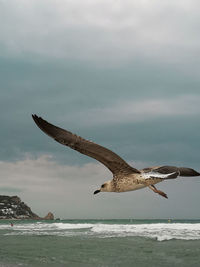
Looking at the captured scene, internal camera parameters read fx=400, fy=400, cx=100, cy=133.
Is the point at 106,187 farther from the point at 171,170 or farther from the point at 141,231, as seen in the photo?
the point at 141,231

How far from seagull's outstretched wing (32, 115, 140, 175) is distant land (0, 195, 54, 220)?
10614cm

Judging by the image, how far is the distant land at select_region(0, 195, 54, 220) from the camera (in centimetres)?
10738

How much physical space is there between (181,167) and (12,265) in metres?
9.30

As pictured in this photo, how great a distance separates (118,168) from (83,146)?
56cm

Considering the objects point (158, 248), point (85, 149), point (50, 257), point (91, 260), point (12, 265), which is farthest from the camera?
point (158, 248)

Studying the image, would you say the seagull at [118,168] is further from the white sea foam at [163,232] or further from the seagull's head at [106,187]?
the white sea foam at [163,232]

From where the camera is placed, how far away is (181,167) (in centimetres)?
508

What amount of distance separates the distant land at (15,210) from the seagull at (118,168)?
106 m

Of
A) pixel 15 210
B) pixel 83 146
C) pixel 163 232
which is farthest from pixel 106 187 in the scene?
pixel 15 210

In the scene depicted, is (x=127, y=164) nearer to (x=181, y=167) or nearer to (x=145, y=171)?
(x=145, y=171)

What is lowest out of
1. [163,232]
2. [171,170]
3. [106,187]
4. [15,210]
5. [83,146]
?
[163,232]

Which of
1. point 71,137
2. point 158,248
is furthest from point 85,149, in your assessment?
point 158,248

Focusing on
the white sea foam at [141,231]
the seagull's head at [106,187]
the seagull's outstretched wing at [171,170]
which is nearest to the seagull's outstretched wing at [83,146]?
the seagull's outstretched wing at [171,170]

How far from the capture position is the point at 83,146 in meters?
4.59
